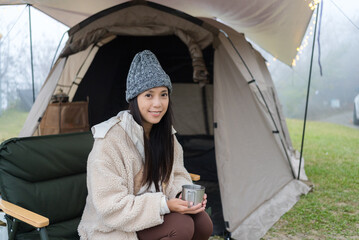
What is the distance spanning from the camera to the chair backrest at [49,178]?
5.91 feet

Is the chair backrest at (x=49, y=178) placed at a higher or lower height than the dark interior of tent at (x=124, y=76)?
lower

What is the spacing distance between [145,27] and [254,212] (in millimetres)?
1845

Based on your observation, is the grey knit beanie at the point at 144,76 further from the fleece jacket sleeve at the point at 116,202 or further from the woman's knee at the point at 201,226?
the woman's knee at the point at 201,226

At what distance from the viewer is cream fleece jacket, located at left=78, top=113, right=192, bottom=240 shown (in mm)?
1386

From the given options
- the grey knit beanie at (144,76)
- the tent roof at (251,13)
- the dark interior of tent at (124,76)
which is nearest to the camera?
the grey knit beanie at (144,76)

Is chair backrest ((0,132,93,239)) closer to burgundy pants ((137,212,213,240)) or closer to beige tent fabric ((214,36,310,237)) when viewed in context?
burgundy pants ((137,212,213,240))

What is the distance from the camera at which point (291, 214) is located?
318 centimetres

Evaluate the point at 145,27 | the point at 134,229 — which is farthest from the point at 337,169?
the point at 134,229

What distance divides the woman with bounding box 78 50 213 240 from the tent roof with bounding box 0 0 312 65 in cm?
186

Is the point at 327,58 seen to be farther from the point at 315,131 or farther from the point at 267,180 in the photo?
the point at 267,180

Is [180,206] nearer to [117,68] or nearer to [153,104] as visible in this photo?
[153,104]

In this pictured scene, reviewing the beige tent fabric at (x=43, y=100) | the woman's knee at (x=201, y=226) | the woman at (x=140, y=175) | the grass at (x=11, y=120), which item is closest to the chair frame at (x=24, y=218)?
the woman at (x=140, y=175)

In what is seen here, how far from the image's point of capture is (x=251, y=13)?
135 inches

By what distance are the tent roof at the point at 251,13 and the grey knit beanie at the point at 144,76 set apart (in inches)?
70.5
